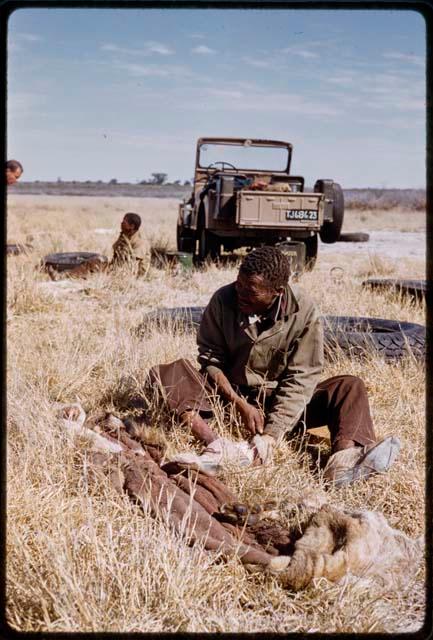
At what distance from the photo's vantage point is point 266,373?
13.7ft

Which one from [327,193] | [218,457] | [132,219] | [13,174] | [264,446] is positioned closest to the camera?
[218,457]

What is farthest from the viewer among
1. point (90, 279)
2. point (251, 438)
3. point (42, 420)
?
point (90, 279)

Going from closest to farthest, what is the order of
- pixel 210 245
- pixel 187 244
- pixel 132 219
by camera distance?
pixel 132 219 < pixel 210 245 < pixel 187 244

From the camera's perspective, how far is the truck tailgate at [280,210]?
1016cm

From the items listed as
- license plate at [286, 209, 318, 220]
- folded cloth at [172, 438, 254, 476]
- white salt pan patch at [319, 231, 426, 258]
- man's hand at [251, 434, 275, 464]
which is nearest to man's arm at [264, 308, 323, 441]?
man's hand at [251, 434, 275, 464]

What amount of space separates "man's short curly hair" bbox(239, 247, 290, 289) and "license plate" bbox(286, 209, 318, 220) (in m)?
6.55

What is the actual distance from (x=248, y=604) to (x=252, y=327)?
1772mm

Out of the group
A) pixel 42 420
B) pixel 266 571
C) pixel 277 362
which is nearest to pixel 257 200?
pixel 277 362

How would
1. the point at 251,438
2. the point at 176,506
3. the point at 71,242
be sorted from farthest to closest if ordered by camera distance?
the point at 71,242 → the point at 251,438 → the point at 176,506

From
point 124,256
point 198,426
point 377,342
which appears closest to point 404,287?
point 377,342

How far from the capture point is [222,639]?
2.39 m

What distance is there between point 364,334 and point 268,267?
2.09m

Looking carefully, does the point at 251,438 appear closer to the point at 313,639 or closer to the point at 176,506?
the point at 176,506

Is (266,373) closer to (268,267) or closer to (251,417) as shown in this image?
(251,417)
